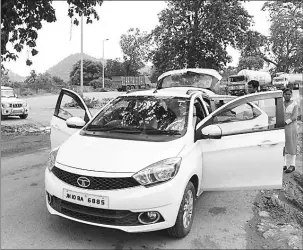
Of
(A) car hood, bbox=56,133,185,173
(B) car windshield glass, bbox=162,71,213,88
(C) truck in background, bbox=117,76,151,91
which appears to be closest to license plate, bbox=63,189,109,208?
(A) car hood, bbox=56,133,185,173

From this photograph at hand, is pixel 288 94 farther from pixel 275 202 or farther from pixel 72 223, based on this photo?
pixel 72 223

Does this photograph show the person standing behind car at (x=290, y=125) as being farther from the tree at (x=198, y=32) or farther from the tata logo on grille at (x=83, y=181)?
the tree at (x=198, y=32)

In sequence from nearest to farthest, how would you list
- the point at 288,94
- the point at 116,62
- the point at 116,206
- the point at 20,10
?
the point at 116,206
the point at 288,94
the point at 20,10
the point at 116,62

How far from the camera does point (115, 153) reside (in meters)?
3.53

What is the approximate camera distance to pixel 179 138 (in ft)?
12.7

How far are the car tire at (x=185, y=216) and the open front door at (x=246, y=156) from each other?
0.50m

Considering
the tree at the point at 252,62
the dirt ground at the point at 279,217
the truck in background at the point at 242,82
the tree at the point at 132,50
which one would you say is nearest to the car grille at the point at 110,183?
the dirt ground at the point at 279,217

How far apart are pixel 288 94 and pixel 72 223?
4.82 m

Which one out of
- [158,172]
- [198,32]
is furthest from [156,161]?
[198,32]

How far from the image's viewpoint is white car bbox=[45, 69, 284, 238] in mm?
3252

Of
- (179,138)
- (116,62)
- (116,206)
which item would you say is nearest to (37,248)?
(116,206)

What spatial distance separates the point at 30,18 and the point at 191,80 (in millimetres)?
5500

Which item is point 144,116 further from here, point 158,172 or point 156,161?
point 158,172

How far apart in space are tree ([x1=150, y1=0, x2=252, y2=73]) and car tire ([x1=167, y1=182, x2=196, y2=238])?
13.0 meters
